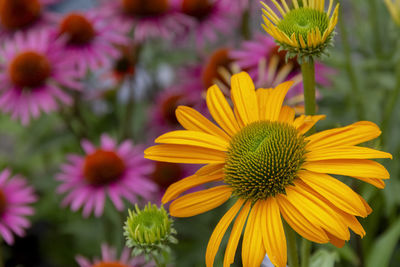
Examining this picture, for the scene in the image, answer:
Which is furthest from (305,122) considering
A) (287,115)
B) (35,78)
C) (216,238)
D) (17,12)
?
(17,12)

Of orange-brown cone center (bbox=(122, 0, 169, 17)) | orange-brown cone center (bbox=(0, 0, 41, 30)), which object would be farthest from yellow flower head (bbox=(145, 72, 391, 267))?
orange-brown cone center (bbox=(0, 0, 41, 30))

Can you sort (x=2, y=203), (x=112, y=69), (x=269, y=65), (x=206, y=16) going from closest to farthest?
1. (x=2, y=203)
2. (x=269, y=65)
3. (x=206, y=16)
4. (x=112, y=69)

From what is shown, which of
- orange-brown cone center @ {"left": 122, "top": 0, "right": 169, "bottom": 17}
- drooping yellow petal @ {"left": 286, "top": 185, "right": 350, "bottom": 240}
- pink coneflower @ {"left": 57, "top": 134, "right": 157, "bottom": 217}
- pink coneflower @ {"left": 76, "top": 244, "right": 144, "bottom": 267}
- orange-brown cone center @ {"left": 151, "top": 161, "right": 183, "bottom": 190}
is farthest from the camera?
orange-brown cone center @ {"left": 122, "top": 0, "right": 169, "bottom": 17}

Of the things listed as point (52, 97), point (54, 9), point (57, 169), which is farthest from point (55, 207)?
point (54, 9)

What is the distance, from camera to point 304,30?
16.0 inches

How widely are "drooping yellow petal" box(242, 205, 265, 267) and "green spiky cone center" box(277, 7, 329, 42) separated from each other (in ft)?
0.52

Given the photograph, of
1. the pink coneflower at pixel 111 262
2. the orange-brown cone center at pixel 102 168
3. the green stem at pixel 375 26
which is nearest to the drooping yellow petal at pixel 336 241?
the pink coneflower at pixel 111 262

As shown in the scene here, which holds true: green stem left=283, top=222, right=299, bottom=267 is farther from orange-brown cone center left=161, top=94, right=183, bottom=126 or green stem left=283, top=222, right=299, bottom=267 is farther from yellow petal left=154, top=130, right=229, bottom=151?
orange-brown cone center left=161, top=94, right=183, bottom=126

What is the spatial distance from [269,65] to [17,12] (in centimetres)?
59

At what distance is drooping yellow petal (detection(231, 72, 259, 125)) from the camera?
1.50ft

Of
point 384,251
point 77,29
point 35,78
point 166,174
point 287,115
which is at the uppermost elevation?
point 77,29

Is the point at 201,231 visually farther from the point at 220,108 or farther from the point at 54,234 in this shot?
the point at 220,108

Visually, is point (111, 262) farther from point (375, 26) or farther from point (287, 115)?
point (375, 26)

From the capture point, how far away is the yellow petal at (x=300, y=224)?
0.36 metres
